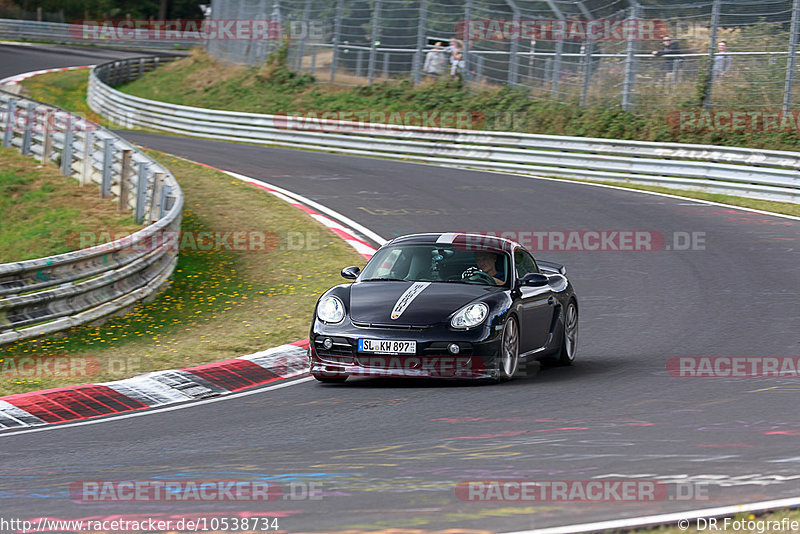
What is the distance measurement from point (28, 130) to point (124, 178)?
6054 mm

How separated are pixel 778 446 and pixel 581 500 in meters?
1.72

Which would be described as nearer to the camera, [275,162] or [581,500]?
[581,500]

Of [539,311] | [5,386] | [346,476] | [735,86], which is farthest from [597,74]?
[346,476]

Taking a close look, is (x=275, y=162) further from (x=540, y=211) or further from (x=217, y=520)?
(x=217, y=520)

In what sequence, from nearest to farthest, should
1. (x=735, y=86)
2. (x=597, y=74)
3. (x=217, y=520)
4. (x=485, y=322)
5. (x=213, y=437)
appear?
(x=217, y=520) < (x=213, y=437) < (x=485, y=322) < (x=735, y=86) < (x=597, y=74)

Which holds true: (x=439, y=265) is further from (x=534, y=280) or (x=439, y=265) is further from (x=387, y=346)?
(x=387, y=346)

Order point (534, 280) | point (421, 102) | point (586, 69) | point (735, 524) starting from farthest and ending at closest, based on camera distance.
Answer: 1. point (421, 102)
2. point (586, 69)
3. point (534, 280)
4. point (735, 524)

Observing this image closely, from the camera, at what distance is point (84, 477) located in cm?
629

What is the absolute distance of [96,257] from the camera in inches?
477

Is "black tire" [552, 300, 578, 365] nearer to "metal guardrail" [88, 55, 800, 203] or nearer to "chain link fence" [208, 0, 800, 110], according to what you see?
"metal guardrail" [88, 55, 800, 203]

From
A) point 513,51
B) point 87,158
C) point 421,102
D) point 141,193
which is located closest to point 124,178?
point 141,193
